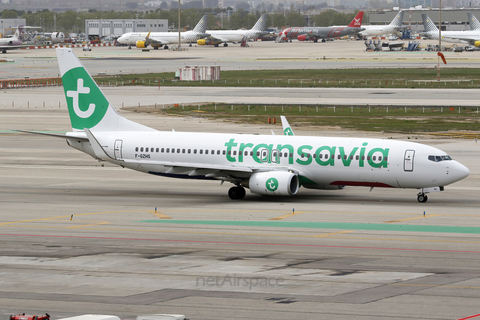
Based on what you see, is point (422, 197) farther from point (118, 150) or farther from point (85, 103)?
point (85, 103)

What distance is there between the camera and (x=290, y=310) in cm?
2144

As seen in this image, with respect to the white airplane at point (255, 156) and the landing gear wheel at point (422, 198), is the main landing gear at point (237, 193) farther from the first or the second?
the landing gear wheel at point (422, 198)

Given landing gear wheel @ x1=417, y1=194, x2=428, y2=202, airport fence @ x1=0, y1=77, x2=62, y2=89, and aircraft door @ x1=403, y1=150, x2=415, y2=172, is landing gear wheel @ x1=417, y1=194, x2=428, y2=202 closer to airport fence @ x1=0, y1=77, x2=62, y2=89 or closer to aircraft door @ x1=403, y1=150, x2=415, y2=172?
aircraft door @ x1=403, y1=150, x2=415, y2=172

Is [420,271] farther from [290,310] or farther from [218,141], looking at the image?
[218,141]

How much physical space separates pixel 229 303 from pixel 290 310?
1.95 m

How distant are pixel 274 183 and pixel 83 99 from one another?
14092 millimetres

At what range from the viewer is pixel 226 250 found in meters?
29.8

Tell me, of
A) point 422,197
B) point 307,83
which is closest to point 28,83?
point 307,83

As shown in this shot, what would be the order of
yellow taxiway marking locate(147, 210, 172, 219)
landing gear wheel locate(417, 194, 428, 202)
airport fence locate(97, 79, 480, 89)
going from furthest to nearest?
airport fence locate(97, 79, 480, 89)
landing gear wheel locate(417, 194, 428, 202)
yellow taxiway marking locate(147, 210, 172, 219)

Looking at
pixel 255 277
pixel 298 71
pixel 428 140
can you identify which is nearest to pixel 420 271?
pixel 255 277

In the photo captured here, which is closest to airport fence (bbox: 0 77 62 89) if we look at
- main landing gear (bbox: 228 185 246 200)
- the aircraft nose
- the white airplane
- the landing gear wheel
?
the white airplane

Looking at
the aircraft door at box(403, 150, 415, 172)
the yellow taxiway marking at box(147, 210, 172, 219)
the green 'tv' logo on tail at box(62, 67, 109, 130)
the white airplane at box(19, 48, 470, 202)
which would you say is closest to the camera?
the yellow taxiway marking at box(147, 210, 172, 219)

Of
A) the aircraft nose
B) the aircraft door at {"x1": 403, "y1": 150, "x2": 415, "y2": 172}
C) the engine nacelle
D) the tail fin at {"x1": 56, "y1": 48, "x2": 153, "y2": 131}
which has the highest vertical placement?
the tail fin at {"x1": 56, "y1": 48, "x2": 153, "y2": 131}

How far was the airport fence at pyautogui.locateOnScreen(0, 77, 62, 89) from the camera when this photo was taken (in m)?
119
